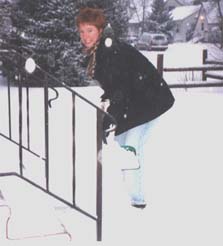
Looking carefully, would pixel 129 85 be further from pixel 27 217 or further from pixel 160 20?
pixel 160 20

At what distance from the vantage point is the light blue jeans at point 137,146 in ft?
13.5

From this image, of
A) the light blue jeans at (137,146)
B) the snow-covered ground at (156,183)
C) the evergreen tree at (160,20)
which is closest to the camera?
the snow-covered ground at (156,183)

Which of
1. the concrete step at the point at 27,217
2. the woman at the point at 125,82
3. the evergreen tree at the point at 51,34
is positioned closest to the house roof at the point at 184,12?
the evergreen tree at the point at 51,34

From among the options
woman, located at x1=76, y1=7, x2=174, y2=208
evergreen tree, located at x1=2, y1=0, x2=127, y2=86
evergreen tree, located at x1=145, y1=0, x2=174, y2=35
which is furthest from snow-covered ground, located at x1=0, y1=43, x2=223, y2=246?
evergreen tree, located at x1=145, y1=0, x2=174, y2=35

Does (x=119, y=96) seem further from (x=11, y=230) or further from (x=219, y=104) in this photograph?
(x=219, y=104)

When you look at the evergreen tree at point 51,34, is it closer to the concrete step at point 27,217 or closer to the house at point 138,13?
the concrete step at point 27,217

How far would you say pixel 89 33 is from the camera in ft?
12.1

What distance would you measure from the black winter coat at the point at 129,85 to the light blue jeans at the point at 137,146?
0.33 ft

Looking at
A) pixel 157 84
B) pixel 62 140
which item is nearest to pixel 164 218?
pixel 157 84

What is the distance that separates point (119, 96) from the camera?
3791 mm

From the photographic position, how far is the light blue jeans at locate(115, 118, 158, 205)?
413 cm

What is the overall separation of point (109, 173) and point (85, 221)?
1651 millimetres

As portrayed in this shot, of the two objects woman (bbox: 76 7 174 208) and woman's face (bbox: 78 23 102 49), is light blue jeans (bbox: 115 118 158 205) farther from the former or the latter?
woman's face (bbox: 78 23 102 49)

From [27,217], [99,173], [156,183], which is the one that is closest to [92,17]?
[99,173]
